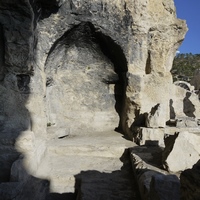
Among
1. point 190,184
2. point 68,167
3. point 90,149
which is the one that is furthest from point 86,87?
point 190,184

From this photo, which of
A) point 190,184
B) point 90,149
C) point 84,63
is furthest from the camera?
point 84,63

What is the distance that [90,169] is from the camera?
3834 millimetres

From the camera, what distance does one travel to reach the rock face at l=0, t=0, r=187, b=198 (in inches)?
151

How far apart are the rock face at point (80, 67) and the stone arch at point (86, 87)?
0.03 m

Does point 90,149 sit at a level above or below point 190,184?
below

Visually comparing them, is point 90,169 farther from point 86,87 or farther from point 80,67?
point 80,67

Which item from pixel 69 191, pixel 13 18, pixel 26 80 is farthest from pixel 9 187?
pixel 13 18

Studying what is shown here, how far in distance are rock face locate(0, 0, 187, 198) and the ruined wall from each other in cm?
2

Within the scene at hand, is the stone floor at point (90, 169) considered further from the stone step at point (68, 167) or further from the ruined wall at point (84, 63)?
the ruined wall at point (84, 63)

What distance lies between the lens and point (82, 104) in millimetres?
6172

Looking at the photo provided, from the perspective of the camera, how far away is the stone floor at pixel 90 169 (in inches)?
119

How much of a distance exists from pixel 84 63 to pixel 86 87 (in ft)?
2.11

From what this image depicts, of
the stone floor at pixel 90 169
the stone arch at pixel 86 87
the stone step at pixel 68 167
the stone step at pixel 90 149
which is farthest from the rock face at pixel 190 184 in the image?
the stone arch at pixel 86 87

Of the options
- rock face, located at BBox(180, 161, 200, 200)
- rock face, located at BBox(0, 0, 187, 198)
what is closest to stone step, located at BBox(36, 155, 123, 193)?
rock face, located at BBox(0, 0, 187, 198)
